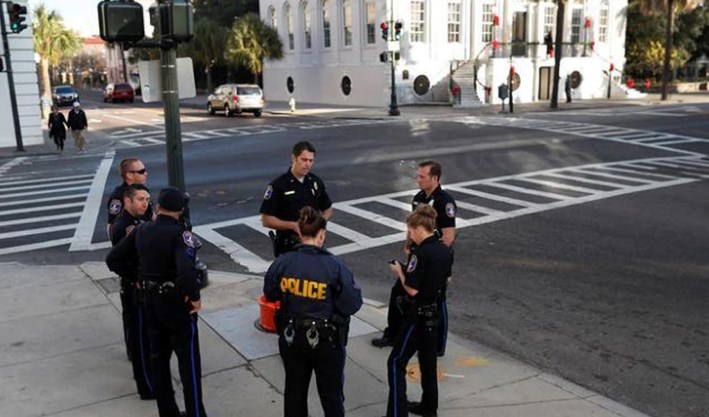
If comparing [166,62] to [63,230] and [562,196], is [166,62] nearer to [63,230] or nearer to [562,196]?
[63,230]

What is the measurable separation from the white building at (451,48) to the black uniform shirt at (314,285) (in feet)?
116

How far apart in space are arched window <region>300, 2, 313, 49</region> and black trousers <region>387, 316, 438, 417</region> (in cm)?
5055

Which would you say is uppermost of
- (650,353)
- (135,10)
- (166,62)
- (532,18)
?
(532,18)

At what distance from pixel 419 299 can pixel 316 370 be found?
3.29ft

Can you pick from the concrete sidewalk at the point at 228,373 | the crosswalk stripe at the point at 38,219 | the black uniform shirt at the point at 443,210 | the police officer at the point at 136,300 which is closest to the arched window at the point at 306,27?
the crosswalk stripe at the point at 38,219

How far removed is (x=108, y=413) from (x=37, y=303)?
338cm

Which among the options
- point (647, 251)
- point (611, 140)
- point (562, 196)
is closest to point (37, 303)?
point (647, 251)

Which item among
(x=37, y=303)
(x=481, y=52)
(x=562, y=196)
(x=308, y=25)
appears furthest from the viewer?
(x=308, y=25)

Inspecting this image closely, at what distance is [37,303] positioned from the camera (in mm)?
8008

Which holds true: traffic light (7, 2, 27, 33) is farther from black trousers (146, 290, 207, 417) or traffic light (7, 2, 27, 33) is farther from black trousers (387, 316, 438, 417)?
black trousers (387, 316, 438, 417)

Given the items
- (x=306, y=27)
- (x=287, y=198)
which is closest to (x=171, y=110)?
(x=287, y=198)

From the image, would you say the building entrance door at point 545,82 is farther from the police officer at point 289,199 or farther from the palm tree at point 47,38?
the police officer at point 289,199

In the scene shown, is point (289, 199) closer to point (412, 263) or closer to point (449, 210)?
point (449, 210)

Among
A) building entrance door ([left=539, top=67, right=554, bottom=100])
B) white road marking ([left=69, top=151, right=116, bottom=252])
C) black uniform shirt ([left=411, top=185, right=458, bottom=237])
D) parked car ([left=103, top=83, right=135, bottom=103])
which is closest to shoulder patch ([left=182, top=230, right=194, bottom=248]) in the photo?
black uniform shirt ([left=411, top=185, right=458, bottom=237])
